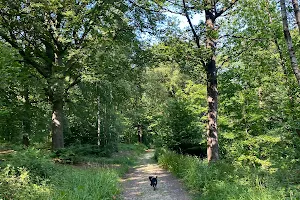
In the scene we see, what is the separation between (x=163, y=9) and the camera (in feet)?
33.9

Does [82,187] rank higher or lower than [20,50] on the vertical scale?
lower

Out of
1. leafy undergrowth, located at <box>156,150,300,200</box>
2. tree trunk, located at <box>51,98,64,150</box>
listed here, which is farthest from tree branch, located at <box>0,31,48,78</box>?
leafy undergrowth, located at <box>156,150,300,200</box>

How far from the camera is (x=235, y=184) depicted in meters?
6.36

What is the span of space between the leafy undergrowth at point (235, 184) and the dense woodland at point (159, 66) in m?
0.07

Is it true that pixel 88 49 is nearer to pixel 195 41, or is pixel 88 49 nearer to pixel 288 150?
pixel 195 41

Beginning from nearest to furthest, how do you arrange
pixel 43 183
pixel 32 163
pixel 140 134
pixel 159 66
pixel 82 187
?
pixel 43 183 < pixel 82 187 < pixel 32 163 < pixel 159 66 < pixel 140 134

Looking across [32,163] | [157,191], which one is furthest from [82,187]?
[157,191]

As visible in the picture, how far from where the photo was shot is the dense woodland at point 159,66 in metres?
9.63

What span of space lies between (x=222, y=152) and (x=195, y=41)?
32.8 feet

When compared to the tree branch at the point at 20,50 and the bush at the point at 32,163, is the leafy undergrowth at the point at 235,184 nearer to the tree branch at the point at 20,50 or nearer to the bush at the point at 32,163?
the bush at the point at 32,163

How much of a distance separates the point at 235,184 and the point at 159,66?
290 inches

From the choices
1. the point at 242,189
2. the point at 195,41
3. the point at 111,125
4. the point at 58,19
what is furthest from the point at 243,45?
the point at 111,125

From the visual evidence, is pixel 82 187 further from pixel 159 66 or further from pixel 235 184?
pixel 159 66

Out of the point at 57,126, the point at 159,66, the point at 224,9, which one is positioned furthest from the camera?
the point at 57,126
